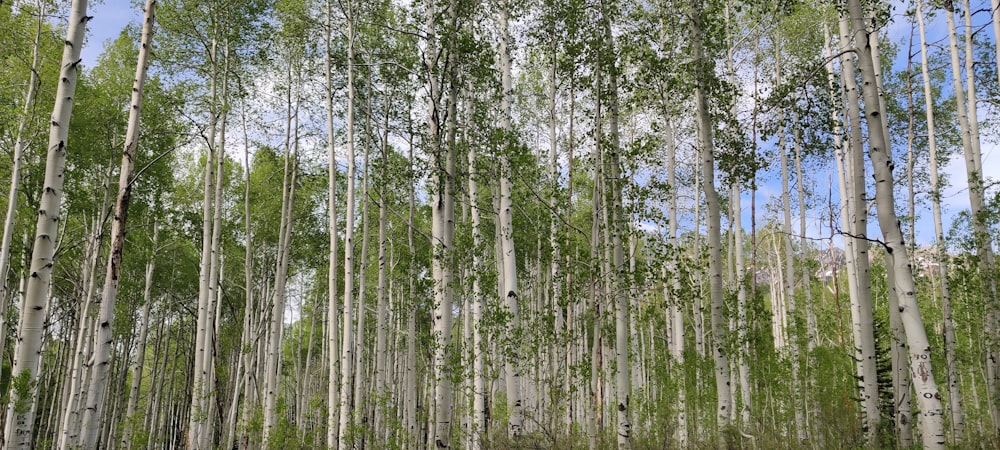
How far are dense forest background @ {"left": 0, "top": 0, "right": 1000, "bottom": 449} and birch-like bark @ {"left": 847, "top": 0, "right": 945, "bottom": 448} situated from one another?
26 millimetres

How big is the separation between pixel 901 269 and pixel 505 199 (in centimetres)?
532

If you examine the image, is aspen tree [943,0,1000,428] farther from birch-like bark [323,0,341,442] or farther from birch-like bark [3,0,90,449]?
birch-like bark [3,0,90,449]

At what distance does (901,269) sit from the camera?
5.07 meters

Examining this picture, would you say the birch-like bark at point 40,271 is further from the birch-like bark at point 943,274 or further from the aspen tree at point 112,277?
the birch-like bark at point 943,274

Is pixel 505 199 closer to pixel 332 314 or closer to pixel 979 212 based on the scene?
pixel 332 314

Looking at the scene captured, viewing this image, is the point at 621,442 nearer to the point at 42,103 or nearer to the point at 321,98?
the point at 321,98

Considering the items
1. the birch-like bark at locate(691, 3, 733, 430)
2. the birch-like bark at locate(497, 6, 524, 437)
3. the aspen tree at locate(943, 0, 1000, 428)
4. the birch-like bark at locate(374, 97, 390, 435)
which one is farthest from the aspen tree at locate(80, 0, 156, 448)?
the aspen tree at locate(943, 0, 1000, 428)

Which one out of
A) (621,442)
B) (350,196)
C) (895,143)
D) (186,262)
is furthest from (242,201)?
(895,143)

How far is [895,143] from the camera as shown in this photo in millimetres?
15914

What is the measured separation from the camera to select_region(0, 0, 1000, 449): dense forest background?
6508 mm

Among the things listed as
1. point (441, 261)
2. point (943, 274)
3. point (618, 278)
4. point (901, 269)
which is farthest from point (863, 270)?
point (943, 274)

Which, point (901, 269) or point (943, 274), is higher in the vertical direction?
point (943, 274)

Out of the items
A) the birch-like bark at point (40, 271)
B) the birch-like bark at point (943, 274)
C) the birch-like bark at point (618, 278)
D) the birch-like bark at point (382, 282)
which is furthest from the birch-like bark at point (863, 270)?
the birch-like bark at point (40, 271)

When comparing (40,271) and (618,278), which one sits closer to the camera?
(40,271)
